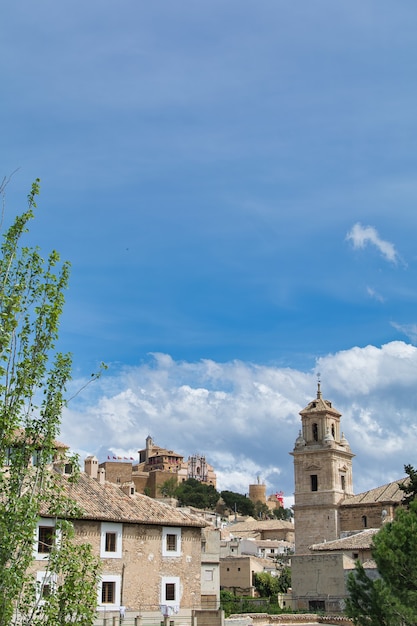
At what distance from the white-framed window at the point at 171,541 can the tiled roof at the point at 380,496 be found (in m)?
27.3

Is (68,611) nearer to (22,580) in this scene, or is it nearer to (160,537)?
(22,580)

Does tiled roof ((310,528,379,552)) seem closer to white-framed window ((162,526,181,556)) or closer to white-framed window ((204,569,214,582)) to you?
white-framed window ((204,569,214,582))

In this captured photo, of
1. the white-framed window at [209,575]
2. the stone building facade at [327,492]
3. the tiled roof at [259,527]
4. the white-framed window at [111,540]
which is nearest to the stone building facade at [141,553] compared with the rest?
the white-framed window at [111,540]

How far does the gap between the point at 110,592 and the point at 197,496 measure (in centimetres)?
10556

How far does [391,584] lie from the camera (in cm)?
1694

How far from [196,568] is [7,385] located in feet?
97.0

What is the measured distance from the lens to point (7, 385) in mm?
11234

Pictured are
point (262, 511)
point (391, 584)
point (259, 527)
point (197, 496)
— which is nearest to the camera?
point (391, 584)

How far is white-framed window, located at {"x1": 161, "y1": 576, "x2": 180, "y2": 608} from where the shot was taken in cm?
3638

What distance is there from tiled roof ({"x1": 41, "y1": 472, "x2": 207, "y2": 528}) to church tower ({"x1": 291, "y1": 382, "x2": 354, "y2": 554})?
2735 cm

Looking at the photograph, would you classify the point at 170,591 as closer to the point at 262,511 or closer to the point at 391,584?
the point at 391,584

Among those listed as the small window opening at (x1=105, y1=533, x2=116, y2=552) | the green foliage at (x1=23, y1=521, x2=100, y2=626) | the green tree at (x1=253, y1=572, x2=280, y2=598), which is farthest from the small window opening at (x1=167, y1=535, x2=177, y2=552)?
the green tree at (x1=253, y1=572, x2=280, y2=598)

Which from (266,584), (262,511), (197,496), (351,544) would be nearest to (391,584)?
(351,544)

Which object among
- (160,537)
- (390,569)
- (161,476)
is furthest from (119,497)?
(161,476)
